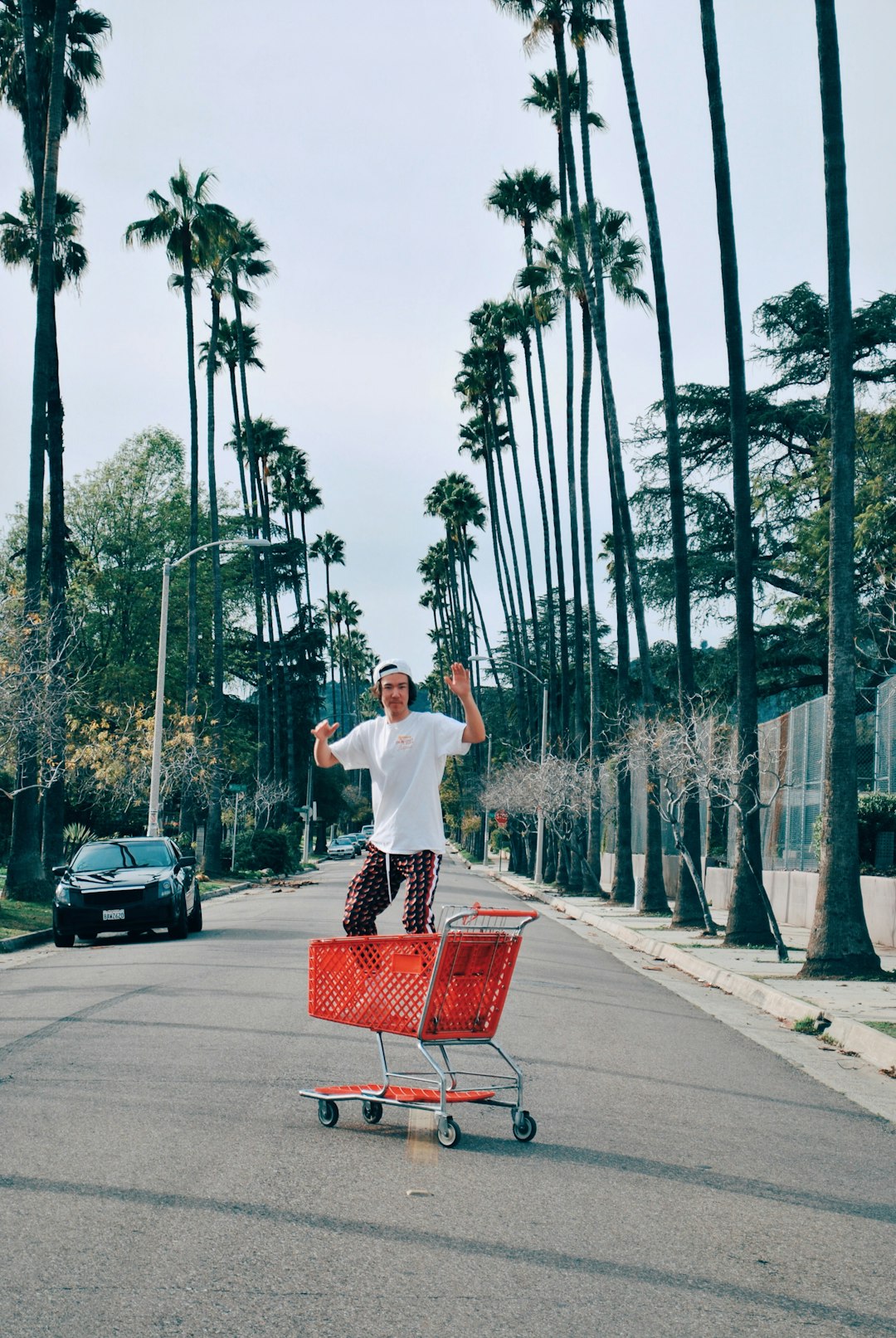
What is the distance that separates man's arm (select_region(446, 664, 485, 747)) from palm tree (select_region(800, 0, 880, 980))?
381 inches

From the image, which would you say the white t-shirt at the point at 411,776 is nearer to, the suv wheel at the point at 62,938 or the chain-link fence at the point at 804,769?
the suv wheel at the point at 62,938

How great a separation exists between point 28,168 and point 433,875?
27.5 meters

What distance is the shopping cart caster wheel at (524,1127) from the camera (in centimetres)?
700

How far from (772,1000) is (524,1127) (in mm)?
8079

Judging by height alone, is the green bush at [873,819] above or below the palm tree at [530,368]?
below

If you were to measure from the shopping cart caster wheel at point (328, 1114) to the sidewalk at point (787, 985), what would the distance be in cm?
472

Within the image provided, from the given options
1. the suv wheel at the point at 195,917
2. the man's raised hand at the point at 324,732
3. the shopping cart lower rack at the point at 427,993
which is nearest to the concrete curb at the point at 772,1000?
the shopping cart lower rack at the point at 427,993

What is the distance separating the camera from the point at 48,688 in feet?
84.1

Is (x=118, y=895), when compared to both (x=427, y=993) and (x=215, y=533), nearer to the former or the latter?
(x=427, y=993)

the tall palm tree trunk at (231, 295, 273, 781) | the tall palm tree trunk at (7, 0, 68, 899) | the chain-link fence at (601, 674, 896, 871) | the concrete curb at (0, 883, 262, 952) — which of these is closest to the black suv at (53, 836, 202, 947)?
the concrete curb at (0, 883, 262, 952)

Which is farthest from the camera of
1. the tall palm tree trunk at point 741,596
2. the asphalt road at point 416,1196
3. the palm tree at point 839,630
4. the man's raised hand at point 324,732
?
the tall palm tree trunk at point 741,596

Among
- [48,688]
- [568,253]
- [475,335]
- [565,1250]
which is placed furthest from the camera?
[475,335]

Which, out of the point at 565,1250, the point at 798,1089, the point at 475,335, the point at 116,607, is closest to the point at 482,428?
the point at 475,335

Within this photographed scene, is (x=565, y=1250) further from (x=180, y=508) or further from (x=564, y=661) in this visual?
(x=180, y=508)
